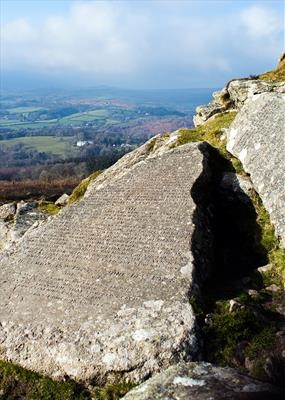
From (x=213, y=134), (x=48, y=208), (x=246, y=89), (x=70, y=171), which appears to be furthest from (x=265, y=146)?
(x=70, y=171)

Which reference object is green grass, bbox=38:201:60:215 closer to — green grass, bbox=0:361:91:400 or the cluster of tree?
green grass, bbox=0:361:91:400

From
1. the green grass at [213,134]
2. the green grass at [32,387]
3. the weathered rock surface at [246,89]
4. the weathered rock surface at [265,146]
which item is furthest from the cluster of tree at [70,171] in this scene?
the green grass at [32,387]

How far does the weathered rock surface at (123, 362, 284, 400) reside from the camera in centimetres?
756

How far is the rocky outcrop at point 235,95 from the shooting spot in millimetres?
20594

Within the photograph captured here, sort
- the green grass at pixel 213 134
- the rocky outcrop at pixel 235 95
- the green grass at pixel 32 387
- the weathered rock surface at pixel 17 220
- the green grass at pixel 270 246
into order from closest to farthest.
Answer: the green grass at pixel 32 387 < the green grass at pixel 270 246 < the green grass at pixel 213 134 < the weathered rock surface at pixel 17 220 < the rocky outcrop at pixel 235 95

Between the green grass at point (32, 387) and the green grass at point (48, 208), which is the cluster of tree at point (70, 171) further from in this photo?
the green grass at point (32, 387)

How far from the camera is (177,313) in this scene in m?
11.1

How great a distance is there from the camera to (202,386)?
25.7 feet

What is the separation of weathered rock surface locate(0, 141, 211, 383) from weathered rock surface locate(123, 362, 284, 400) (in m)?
1.84

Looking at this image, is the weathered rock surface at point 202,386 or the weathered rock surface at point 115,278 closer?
the weathered rock surface at point 202,386

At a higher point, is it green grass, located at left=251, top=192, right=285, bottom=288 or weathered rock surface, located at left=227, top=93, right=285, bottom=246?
weathered rock surface, located at left=227, top=93, right=285, bottom=246

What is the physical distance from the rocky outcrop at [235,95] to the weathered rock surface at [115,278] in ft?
16.7

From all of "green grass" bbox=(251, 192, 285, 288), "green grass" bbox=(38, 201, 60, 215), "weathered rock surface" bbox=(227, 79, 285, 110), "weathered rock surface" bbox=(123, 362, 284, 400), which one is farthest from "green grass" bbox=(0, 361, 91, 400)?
"weathered rock surface" bbox=(227, 79, 285, 110)

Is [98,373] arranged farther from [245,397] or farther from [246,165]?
[246,165]
